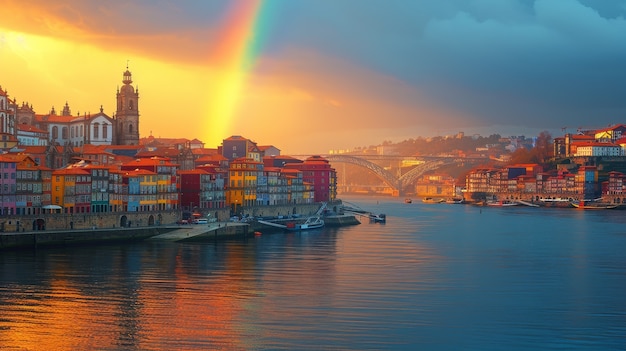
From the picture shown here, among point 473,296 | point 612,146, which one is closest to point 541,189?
point 612,146

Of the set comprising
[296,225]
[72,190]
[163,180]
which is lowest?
[296,225]

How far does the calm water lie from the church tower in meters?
33.3

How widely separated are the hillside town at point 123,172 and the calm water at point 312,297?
651 cm

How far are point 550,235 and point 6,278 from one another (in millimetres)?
35962

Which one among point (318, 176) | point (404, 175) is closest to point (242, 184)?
point (318, 176)

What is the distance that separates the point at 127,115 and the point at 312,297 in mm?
53276

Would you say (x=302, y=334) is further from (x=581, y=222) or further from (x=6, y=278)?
(x=581, y=222)

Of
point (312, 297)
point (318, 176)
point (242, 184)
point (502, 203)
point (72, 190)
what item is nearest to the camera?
point (312, 297)

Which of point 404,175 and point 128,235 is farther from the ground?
point 404,175

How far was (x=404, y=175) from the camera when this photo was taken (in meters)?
180

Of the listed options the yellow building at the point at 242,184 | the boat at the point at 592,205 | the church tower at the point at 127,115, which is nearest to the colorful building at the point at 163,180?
the yellow building at the point at 242,184

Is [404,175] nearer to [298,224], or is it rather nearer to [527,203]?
[527,203]

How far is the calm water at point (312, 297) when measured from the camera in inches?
932

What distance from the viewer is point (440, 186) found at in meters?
182
